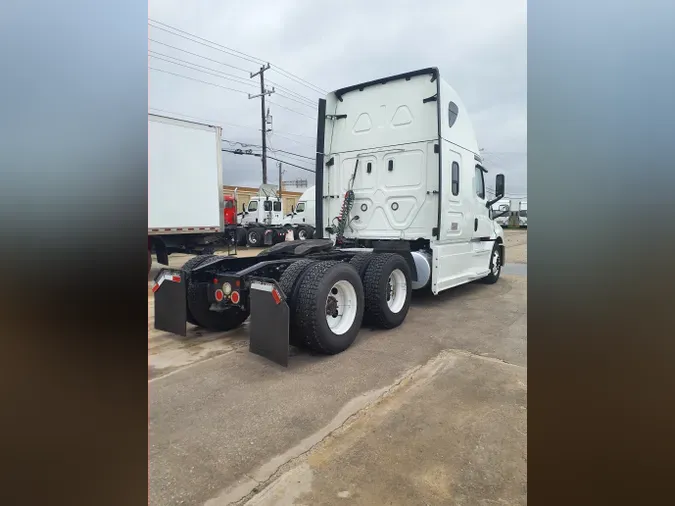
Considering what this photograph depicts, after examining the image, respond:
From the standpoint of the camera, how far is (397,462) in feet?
7.76

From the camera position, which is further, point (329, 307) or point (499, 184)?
point (499, 184)

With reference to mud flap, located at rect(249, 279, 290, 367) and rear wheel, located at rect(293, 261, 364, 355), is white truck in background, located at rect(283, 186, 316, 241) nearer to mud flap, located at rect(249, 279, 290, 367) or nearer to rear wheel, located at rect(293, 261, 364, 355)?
rear wheel, located at rect(293, 261, 364, 355)

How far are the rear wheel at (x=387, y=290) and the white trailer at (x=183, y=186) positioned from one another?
6.54 metres

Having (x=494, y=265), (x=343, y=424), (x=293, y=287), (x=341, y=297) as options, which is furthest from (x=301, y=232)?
(x=343, y=424)

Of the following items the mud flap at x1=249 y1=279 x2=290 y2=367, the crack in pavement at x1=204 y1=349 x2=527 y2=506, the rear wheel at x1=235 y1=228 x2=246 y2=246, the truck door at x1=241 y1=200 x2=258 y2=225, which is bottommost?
the crack in pavement at x1=204 y1=349 x2=527 y2=506

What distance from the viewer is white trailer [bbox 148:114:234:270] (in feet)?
31.0

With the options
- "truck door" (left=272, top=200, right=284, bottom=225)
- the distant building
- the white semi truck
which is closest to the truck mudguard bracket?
the white semi truck

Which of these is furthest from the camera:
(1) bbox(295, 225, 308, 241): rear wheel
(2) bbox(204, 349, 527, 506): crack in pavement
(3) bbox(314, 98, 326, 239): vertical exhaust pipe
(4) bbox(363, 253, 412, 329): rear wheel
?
(1) bbox(295, 225, 308, 241): rear wheel

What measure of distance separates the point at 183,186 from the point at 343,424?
8.73 m

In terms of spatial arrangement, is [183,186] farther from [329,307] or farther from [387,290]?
[329,307]

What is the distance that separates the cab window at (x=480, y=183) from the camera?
7.70 meters

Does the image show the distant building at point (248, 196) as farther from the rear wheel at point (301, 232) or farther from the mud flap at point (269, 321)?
the mud flap at point (269, 321)

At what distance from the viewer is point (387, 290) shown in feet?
18.0

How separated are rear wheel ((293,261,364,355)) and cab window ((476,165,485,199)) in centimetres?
428
